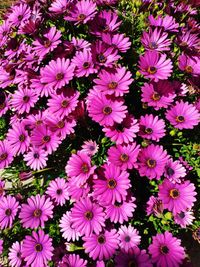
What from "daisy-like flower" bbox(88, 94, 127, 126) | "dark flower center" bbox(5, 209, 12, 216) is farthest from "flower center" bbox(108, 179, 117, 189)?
"dark flower center" bbox(5, 209, 12, 216)

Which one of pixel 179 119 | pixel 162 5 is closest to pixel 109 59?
pixel 179 119

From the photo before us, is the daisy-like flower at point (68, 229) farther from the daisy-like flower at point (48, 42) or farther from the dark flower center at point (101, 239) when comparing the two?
the daisy-like flower at point (48, 42)

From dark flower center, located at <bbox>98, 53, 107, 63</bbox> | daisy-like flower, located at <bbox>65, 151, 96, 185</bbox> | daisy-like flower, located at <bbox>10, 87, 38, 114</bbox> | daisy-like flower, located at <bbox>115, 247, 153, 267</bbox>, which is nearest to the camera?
daisy-like flower, located at <bbox>115, 247, 153, 267</bbox>

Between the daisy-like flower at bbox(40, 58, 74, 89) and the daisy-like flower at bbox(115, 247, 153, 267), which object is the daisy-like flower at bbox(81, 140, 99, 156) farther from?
the daisy-like flower at bbox(115, 247, 153, 267)

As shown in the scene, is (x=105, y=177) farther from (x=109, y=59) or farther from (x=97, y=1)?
(x=97, y=1)

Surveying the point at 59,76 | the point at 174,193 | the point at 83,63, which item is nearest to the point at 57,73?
the point at 59,76

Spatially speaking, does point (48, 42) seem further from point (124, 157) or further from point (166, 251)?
point (166, 251)
